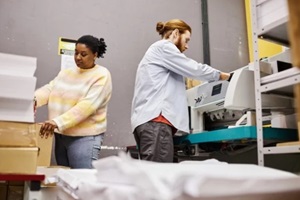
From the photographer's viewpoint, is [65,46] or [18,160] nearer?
[18,160]

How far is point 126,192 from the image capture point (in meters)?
0.58

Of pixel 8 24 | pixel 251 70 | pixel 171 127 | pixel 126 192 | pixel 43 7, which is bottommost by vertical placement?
pixel 126 192

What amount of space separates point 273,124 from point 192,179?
4.97 feet

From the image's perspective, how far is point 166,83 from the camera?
7.11 ft

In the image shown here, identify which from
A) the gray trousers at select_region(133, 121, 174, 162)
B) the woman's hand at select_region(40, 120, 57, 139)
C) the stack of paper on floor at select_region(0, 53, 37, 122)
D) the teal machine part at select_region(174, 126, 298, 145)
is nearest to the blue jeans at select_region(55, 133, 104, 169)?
the woman's hand at select_region(40, 120, 57, 139)

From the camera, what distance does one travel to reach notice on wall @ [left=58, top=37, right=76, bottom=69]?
3.07 m

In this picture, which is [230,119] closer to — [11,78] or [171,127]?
[171,127]

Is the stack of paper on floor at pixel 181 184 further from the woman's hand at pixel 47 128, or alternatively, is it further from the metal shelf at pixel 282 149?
the woman's hand at pixel 47 128

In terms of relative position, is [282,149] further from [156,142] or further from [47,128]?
[47,128]

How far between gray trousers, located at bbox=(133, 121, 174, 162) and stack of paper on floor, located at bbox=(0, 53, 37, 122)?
3.10 feet

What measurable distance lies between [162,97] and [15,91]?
3.65 feet

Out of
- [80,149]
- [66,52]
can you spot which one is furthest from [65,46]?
[80,149]

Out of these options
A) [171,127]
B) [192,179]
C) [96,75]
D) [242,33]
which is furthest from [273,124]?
[242,33]

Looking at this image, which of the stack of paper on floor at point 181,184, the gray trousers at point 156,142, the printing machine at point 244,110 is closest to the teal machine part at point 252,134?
the printing machine at point 244,110
